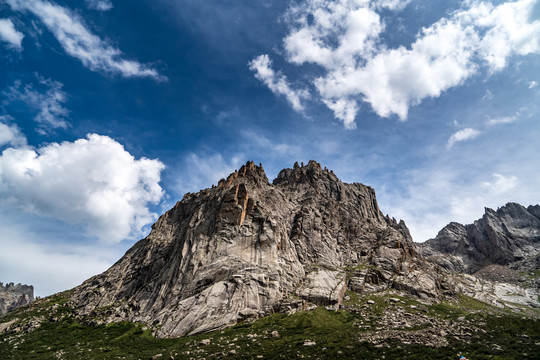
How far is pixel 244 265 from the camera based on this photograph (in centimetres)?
10131

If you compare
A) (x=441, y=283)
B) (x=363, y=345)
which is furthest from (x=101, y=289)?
(x=441, y=283)

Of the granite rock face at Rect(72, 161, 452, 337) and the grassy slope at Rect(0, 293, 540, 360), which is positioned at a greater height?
the granite rock face at Rect(72, 161, 452, 337)

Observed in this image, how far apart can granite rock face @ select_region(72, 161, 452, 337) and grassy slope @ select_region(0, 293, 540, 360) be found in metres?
6.89

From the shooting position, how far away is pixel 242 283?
94188 millimetres

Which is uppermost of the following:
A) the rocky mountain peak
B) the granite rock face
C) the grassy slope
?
the rocky mountain peak

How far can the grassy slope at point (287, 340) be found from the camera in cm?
5459

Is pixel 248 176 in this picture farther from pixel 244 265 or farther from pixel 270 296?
pixel 270 296

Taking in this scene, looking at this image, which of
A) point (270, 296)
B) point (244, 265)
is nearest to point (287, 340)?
point (270, 296)

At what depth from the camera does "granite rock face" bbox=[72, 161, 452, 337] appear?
92.3 metres

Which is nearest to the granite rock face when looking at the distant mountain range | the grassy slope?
the distant mountain range

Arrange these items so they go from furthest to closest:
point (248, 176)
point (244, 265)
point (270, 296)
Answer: point (248, 176)
point (244, 265)
point (270, 296)

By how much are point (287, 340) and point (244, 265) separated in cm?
3634

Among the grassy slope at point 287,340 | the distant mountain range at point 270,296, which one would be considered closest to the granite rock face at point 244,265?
the distant mountain range at point 270,296

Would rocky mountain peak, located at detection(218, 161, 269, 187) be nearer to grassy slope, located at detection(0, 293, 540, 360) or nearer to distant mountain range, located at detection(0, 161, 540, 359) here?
distant mountain range, located at detection(0, 161, 540, 359)
